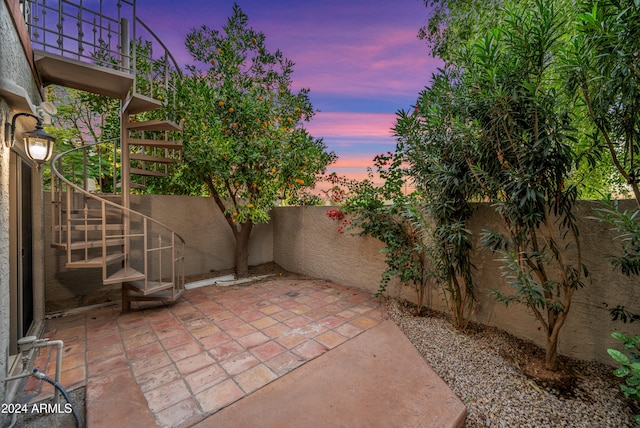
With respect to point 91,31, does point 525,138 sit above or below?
below

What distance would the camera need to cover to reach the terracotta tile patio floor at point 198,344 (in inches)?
76.7

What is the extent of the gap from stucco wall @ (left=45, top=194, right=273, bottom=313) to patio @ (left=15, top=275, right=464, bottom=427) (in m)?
0.57

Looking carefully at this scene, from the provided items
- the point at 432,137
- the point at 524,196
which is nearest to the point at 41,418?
the point at 524,196

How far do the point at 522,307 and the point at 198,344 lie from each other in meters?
3.45

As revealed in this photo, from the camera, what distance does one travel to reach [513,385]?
6.66 feet

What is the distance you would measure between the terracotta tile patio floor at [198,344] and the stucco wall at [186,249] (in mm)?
556

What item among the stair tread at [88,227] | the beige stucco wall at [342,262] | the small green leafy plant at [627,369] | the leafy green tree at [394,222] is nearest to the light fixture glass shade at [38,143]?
the stair tread at [88,227]

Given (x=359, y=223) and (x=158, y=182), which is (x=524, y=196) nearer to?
(x=359, y=223)

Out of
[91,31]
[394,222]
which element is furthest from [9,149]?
[394,222]

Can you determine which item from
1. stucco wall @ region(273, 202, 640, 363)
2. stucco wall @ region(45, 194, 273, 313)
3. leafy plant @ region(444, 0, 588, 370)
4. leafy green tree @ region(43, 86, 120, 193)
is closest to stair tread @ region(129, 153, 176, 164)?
stucco wall @ region(45, 194, 273, 313)

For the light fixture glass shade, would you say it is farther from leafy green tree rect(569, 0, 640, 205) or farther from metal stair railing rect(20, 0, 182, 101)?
leafy green tree rect(569, 0, 640, 205)

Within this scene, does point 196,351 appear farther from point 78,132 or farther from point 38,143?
point 78,132

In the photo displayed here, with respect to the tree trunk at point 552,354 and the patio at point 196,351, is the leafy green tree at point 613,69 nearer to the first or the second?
the tree trunk at point 552,354

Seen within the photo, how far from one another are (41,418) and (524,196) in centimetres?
380
